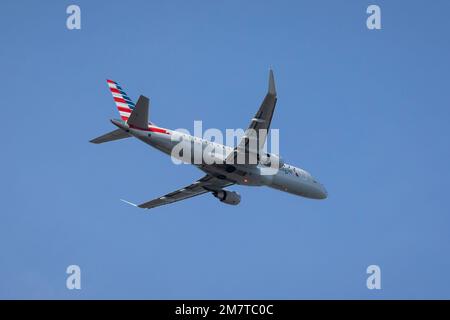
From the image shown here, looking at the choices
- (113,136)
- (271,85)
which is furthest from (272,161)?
(113,136)

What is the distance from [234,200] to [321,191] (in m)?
7.18

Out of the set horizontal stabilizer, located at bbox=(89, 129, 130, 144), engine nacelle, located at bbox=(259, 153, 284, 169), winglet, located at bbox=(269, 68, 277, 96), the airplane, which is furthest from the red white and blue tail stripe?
winglet, located at bbox=(269, 68, 277, 96)

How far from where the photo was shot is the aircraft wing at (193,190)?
62750 millimetres

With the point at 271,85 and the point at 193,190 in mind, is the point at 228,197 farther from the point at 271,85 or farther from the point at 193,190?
the point at 271,85

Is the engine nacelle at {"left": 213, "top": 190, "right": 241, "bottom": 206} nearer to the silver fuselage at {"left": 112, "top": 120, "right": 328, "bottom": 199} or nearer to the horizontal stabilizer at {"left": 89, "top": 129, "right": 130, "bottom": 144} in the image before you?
the silver fuselage at {"left": 112, "top": 120, "right": 328, "bottom": 199}

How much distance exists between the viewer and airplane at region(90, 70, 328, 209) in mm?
53469

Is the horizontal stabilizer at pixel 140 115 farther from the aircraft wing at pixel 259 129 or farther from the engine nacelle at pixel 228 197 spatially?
the engine nacelle at pixel 228 197

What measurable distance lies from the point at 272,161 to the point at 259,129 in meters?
5.79

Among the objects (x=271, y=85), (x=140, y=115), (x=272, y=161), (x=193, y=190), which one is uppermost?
(x=271, y=85)

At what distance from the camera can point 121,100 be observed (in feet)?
189

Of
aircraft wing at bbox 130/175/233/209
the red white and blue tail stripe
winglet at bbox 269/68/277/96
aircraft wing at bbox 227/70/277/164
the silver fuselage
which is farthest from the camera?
aircraft wing at bbox 130/175/233/209

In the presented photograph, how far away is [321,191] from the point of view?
64.4m
